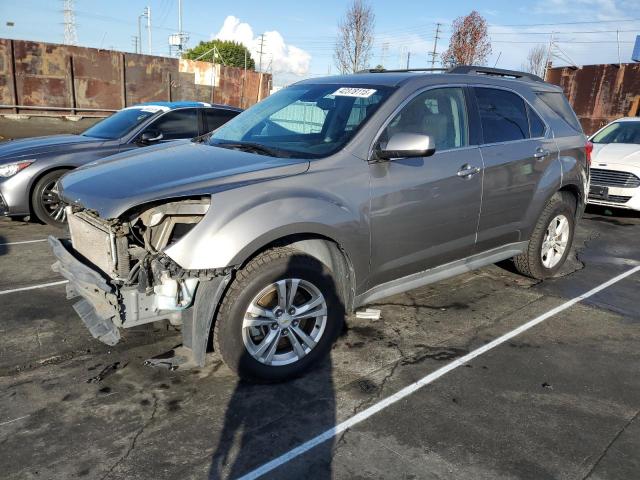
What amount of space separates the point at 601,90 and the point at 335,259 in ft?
65.9

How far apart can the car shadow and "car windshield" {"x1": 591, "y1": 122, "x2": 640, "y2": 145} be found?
27.7ft

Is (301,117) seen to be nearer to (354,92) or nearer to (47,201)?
(354,92)

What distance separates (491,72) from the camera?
4.87m

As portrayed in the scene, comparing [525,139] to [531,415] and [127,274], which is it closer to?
[531,415]

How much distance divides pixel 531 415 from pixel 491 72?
3.18m

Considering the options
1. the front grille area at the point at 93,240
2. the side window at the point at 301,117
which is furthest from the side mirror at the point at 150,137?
the front grille area at the point at 93,240

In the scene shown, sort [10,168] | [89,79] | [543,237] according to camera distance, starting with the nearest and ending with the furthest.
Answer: [543,237] < [10,168] < [89,79]

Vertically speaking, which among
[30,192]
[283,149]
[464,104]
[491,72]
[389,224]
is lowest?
[30,192]

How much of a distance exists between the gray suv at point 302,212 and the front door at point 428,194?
13mm

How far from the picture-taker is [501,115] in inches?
179

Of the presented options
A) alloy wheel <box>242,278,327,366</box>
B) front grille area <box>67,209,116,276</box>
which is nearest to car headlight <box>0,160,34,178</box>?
front grille area <box>67,209,116,276</box>

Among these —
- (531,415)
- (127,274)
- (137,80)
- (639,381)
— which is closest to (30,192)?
(127,274)

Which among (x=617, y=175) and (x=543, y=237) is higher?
(x=617, y=175)

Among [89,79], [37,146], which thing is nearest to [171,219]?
[37,146]
